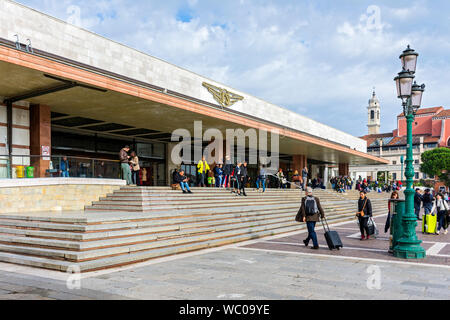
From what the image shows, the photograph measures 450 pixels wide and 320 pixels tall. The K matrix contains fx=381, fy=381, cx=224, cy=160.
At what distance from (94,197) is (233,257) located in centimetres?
686

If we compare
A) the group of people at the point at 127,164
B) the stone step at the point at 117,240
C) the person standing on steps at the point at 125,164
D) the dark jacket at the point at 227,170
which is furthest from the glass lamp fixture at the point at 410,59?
the dark jacket at the point at 227,170

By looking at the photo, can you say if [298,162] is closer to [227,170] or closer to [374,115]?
[227,170]

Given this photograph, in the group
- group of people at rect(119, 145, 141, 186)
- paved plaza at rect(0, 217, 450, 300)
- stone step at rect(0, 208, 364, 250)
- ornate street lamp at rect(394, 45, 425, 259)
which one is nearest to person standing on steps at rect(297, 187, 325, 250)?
paved plaza at rect(0, 217, 450, 300)

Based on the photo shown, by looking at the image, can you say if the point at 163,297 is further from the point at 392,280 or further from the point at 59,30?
the point at 59,30

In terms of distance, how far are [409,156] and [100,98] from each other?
11.4m

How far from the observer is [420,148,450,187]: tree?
73338 millimetres

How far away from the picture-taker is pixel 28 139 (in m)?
15.3

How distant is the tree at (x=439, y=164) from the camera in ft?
241

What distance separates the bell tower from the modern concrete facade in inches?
3902

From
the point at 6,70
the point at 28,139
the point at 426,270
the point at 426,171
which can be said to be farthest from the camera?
the point at 426,171

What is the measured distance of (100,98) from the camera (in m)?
15.1

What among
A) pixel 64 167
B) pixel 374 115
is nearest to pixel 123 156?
pixel 64 167

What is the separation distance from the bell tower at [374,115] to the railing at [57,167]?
366 feet
